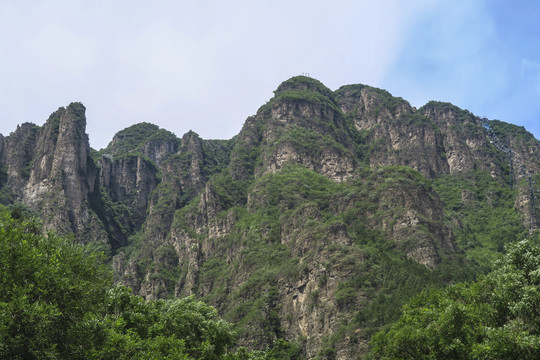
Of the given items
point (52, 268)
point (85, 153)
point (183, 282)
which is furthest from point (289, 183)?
point (52, 268)

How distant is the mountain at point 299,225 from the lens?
92.4m

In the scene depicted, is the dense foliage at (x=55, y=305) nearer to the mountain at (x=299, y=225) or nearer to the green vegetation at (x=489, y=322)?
the green vegetation at (x=489, y=322)

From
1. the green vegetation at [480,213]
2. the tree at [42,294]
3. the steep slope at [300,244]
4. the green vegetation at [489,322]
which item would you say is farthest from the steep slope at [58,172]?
the green vegetation at [489,322]

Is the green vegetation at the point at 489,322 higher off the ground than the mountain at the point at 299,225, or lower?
lower

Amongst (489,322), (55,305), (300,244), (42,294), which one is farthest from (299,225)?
(55,305)

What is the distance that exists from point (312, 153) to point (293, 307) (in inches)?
3368

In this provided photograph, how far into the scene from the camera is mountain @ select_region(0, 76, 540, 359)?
92438 mm

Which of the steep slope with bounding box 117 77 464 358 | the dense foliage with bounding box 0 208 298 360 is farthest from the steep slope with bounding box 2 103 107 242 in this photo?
the dense foliage with bounding box 0 208 298 360

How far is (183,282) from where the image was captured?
138m

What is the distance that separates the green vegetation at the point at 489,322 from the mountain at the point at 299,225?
33368 mm

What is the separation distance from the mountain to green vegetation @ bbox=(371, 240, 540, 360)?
109ft

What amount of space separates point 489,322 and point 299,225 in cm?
7940

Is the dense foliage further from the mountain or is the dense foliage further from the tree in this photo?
the mountain

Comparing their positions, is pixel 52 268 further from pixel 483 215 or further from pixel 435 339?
pixel 483 215
